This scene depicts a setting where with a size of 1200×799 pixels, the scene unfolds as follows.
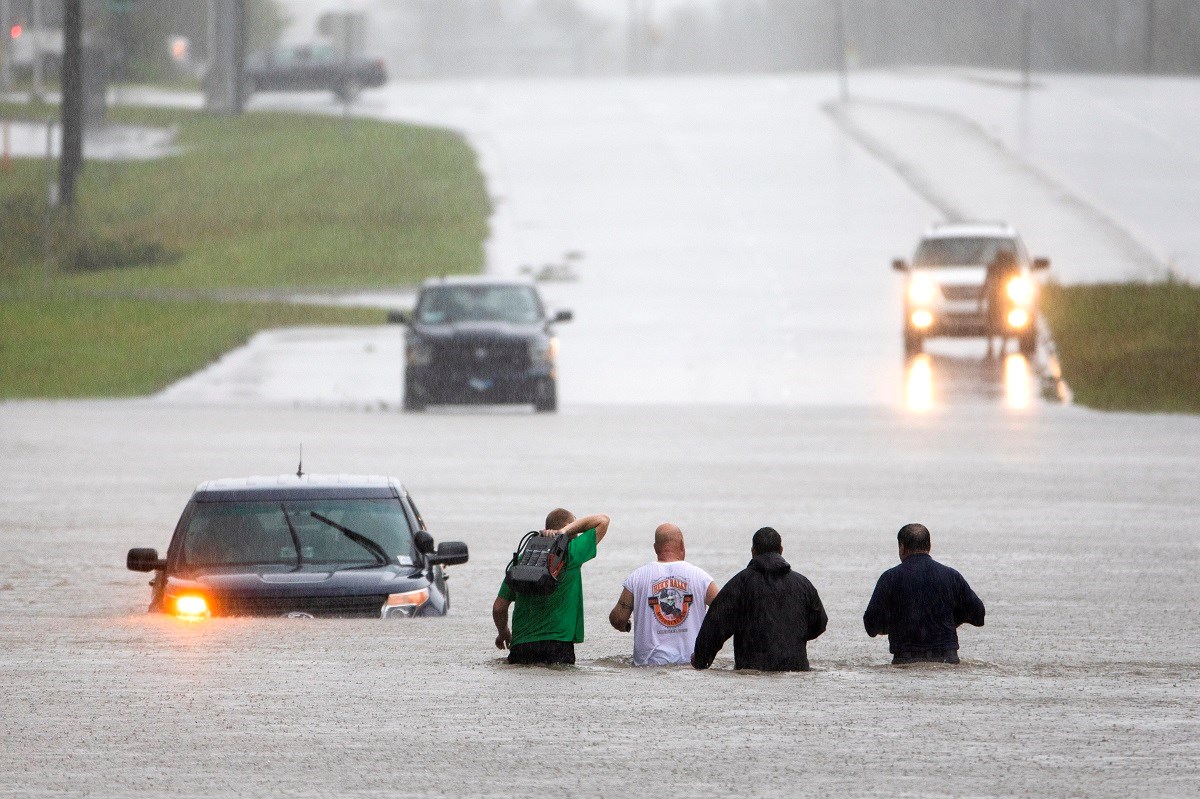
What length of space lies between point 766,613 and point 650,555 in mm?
5987

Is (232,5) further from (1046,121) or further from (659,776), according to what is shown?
(659,776)

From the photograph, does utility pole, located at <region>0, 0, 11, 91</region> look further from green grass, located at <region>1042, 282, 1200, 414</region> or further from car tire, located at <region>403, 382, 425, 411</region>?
car tire, located at <region>403, 382, 425, 411</region>

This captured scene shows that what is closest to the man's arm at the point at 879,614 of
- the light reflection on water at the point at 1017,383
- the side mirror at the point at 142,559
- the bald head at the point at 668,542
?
the bald head at the point at 668,542

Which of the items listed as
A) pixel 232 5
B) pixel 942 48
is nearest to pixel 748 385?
pixel 232 5

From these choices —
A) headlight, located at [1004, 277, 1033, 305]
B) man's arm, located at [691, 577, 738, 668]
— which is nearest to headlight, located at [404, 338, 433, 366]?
headlight, located at [1004, 277, 1033, 305]

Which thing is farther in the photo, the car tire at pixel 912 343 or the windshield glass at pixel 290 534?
the car tire at pixel 912 343

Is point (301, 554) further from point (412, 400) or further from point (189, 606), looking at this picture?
point (412, 400)

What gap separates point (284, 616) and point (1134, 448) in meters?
14.8

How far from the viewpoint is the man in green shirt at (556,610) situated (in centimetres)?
1107

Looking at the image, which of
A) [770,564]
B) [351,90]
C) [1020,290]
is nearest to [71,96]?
[351,90]

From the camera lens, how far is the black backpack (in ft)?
35.6

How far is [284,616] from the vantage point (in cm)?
1273

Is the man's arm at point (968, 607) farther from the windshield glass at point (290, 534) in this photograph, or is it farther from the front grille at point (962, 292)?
the front grille at point (962, 292)

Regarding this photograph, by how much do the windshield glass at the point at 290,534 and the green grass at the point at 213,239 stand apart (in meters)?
20.6
